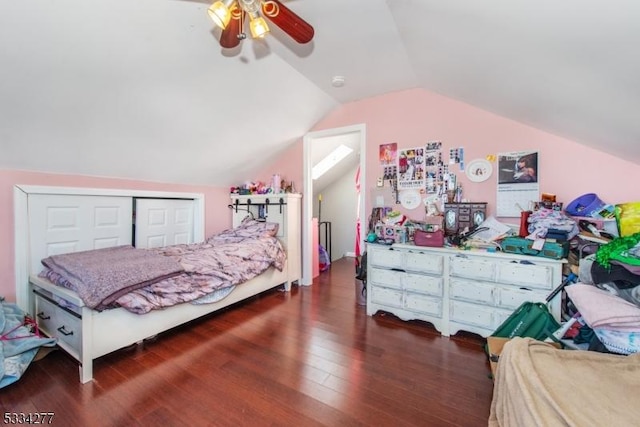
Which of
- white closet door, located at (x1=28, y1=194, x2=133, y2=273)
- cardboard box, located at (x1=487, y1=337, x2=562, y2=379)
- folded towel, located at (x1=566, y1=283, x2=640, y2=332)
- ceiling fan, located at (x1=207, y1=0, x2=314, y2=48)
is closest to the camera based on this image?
folded towel, located at (x1=566, y1=283, x2=640, y2=332)

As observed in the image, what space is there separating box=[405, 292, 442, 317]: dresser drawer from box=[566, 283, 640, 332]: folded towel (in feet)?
3.61

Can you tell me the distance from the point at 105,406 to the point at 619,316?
263cm

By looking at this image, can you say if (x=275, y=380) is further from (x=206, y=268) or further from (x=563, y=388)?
(x=563, y=388)

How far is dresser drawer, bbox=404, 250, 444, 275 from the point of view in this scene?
7.66 ft

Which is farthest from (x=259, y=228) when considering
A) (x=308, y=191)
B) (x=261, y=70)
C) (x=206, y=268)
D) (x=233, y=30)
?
(x=233, y=30)

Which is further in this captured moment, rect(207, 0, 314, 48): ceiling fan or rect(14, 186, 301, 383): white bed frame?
rect(14, 186, 301, 383): white bed frame

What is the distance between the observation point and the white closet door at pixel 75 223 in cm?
222

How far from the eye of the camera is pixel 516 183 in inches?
93.8

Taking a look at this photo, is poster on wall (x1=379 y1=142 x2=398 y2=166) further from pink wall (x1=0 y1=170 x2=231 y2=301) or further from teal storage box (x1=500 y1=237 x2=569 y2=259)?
pink wall (x1=0 y1=170 x2=231 y2=301)

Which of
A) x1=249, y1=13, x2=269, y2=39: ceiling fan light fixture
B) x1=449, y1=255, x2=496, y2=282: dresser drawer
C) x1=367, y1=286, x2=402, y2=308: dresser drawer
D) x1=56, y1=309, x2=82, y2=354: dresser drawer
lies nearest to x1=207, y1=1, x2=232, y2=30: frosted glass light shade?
x1=249, y1=13, x2=269, y2=39: ceiling fan light fixture

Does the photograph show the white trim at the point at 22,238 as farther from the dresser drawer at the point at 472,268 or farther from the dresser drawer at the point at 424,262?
the dresser drawer at the point at 472,268

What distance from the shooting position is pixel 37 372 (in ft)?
5.72

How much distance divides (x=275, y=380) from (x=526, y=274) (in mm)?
1979

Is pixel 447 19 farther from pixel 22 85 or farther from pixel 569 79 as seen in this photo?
pixel 22 85
